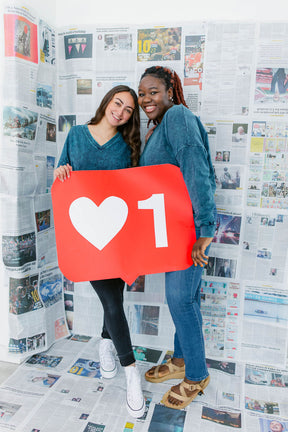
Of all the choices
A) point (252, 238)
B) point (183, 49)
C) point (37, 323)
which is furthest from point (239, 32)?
point (37, 323)

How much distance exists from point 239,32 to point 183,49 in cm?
24

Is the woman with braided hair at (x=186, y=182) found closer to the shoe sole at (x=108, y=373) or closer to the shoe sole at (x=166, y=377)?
the shoe sole at (x=166, y=377)

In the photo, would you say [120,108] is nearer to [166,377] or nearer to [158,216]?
[158,216]

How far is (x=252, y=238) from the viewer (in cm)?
143

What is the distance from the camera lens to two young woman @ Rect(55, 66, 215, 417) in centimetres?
96

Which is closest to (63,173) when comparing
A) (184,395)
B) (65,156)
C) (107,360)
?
(65,156)

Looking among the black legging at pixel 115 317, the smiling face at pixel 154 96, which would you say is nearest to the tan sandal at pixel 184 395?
the black legging at pixel 115 317

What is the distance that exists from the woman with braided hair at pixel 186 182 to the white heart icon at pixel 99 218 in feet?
0.65

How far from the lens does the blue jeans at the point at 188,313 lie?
1.07 meters

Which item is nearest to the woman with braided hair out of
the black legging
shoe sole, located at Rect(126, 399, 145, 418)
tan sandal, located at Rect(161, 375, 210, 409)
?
tan sandal, located at Rect(161, 375, 210, 409)

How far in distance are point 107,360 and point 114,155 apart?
88 centimetres

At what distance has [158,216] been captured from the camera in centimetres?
107

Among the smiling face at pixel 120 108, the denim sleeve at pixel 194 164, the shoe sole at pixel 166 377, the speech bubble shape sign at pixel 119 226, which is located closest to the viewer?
the denim sleeve at pixel 194 164

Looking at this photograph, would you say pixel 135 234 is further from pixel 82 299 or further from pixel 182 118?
pixel 82 299
